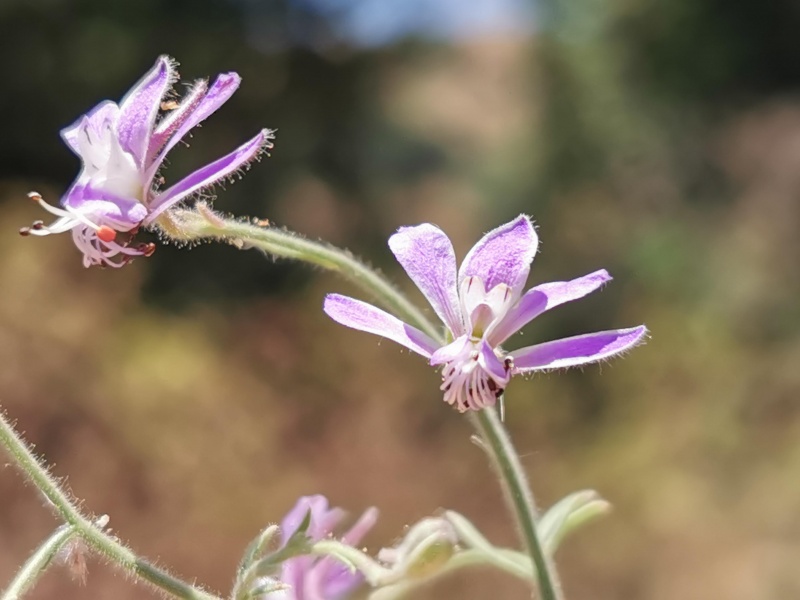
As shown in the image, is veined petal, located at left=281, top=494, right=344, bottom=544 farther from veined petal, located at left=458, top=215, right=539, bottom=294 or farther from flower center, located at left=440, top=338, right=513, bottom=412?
veined petal, located at left=458, top=215, right=539, bottom=294

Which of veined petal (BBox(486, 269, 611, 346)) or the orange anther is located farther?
the orange anther

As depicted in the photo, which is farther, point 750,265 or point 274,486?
point 750,265

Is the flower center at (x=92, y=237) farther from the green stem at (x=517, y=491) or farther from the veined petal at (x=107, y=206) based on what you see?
the green stem at (x=517, y=491)

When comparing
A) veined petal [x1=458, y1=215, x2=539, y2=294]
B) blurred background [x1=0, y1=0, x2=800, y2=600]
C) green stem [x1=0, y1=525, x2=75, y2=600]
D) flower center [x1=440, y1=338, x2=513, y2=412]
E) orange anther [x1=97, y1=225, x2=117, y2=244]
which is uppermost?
blurred background [x1=0, y1=0, x2=800, y2=600]

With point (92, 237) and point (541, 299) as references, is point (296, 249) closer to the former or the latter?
point (92, 237)

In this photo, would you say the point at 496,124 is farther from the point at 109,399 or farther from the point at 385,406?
the point at 109,399

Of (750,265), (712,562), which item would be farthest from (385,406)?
(750,265)

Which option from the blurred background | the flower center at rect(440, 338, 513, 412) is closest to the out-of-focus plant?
the flower center at rect(440, 338, 513, 412)
